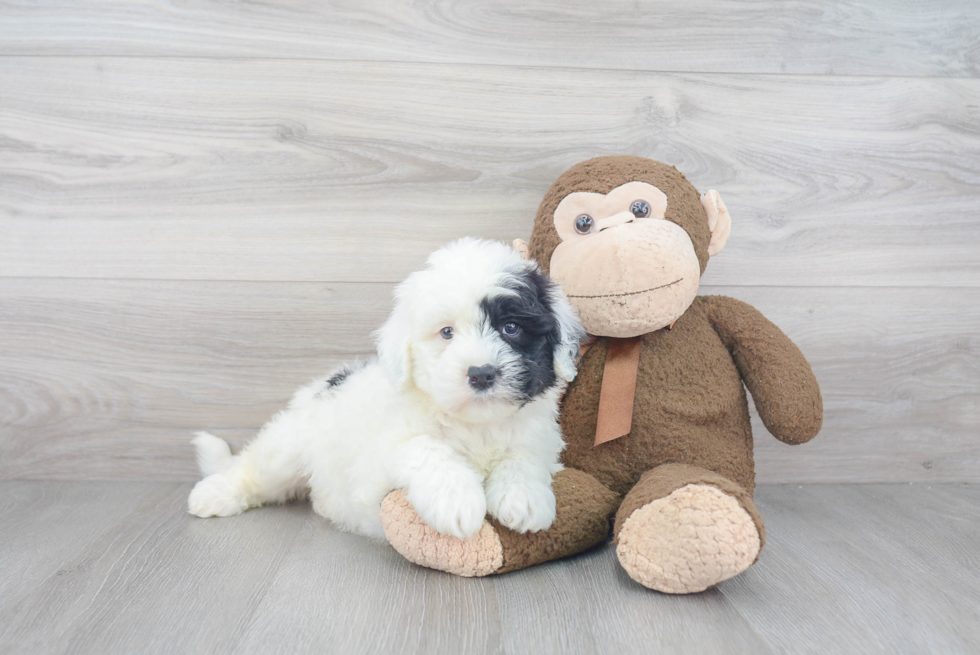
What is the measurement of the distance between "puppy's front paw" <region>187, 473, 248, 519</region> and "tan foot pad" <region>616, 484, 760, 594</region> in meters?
0.75

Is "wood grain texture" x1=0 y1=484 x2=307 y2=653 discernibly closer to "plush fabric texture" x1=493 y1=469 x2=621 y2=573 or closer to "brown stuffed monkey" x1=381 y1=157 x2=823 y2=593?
"brown stuffed monkey" x1=381 y1=157 x2=823 y2=593

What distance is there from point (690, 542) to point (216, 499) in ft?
2.85

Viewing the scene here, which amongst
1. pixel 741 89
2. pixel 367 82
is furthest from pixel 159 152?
pixel 741 89

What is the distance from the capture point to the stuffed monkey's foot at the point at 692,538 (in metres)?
0.89

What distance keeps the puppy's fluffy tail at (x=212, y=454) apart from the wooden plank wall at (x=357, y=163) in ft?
0.20

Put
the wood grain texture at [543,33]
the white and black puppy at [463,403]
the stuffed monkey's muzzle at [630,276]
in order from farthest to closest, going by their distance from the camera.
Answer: the wood grain texture at [543,33] → the stuffed monkey's muzzle at [630,276] → the white and black puppy at [463,403]

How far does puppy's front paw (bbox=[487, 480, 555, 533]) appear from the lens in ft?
3.22

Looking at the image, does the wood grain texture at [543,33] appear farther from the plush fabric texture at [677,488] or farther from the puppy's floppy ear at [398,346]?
the plush fabric texture at [677,488]

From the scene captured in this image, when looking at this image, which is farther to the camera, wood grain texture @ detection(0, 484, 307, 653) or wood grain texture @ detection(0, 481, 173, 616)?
wood grain texture @ detection(0, 481, 173, 616)

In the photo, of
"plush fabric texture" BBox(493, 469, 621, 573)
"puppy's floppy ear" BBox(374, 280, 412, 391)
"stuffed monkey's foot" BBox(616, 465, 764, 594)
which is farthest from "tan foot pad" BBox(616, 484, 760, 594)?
"puppy's floppy ear" BBox(374, 280, 412, 391)

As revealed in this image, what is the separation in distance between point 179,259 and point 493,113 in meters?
0.73

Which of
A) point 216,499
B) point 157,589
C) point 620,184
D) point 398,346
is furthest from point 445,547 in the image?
point 620,184

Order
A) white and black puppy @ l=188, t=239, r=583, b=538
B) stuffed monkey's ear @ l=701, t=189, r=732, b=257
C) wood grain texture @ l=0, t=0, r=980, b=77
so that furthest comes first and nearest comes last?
wood grain texture @ l=0, t=0, r=980, b=77, stuffed monkey's ear @ l=701, t=189, r=732, b=257, white and black puppy @ l=188, t=239, r=583, b=538

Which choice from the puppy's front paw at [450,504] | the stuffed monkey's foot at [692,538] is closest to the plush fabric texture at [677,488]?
the stuffed monkey's foot at [692,538]
